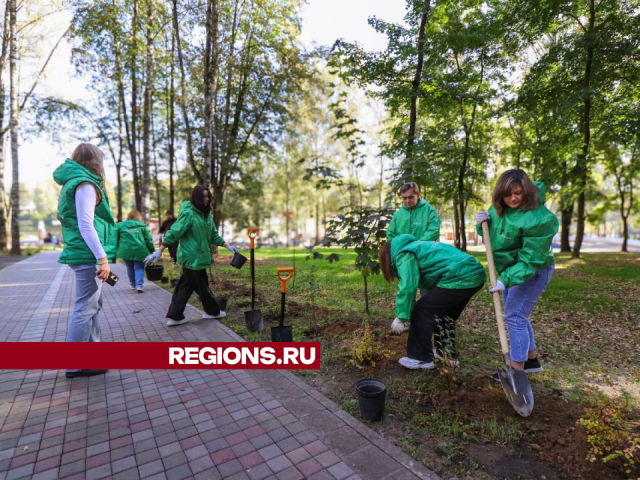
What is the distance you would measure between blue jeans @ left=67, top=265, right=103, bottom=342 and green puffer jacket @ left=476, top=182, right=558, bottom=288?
12.4 ft

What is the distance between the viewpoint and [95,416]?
2748 millimetres

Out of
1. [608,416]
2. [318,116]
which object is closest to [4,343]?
[608,416]

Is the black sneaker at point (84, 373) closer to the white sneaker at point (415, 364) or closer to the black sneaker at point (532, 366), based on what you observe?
the white sneaker at point (415, 364)

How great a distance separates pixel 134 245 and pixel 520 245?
7146 millimetres

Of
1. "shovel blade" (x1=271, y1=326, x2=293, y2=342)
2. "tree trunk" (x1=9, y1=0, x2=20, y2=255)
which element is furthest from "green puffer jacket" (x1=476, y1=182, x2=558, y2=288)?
"tree trunk" (x1=9, y1=0, x2=20, y2=255)

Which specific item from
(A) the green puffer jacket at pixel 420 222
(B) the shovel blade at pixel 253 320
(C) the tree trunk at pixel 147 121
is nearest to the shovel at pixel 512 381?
(A) the green puffer jacket at pixel 420 222

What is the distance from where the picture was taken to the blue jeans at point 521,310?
2863 millimetres

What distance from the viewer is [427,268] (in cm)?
322

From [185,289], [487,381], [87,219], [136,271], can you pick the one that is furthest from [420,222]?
[136,271]

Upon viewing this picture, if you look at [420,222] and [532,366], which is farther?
[420,222]

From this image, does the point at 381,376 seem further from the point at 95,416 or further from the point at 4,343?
the point at 4,343

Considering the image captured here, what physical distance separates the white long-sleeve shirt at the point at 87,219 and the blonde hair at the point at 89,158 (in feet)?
0.88

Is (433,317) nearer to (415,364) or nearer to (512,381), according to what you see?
(415,364)

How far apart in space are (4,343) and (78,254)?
2363 mm
